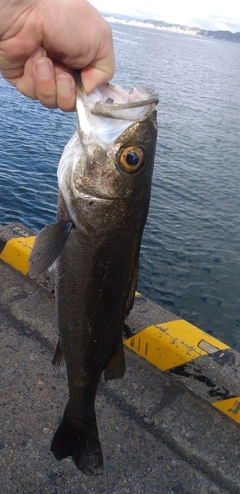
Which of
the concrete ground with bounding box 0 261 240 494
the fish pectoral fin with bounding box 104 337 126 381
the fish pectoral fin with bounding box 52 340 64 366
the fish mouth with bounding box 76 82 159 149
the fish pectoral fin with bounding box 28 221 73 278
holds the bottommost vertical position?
the concrete ground with bounding box 0 261 240 494

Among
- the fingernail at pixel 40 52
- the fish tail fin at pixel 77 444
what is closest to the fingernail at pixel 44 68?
the fingernail at pixel 40 52

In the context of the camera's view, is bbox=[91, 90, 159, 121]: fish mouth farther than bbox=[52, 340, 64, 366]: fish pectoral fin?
No

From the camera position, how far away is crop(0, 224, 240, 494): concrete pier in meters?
3.71

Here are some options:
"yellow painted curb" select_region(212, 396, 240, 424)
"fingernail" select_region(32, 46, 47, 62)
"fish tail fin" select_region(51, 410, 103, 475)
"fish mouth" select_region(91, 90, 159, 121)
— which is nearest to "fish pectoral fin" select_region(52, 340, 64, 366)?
"fish tail fin" select_region(51, 410, 103, 475)

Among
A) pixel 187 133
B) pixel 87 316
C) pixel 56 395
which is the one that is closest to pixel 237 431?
pixel 56 395

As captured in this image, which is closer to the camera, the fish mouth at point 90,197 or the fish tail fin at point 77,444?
the fish mouth at point 90,197

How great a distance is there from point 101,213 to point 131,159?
0.35 m

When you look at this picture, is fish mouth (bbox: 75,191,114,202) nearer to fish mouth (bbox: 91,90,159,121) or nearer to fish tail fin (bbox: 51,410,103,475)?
fish mouth (bbox: 91,90,159,121)

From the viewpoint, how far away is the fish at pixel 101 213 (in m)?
2.51

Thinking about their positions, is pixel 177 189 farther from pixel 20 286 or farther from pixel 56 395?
pixel 56 395

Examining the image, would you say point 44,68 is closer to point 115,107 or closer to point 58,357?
point 115,107

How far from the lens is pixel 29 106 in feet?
73.8

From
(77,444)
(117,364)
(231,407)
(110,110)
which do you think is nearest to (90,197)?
(110,110)

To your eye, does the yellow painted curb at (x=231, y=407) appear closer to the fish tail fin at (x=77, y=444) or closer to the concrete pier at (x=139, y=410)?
the concrete pier at (x=139, y=410)
